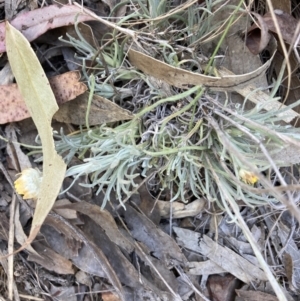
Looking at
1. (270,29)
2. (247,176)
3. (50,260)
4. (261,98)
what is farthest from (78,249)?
(270,29)

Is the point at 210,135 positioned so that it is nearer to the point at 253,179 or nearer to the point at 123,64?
the point at 253,179

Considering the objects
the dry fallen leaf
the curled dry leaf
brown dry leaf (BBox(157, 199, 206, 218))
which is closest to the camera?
the dry fallen leaf

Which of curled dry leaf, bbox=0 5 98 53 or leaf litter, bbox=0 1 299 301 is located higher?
curled dry leaf, bbox=0 5 98 53

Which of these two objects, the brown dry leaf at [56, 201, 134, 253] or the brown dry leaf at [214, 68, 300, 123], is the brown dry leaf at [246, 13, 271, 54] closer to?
the brown dry leaf at [214, 68, 300, 123]

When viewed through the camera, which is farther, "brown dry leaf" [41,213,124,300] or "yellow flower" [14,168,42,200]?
"brown dry leaf" [41,213,124,300]

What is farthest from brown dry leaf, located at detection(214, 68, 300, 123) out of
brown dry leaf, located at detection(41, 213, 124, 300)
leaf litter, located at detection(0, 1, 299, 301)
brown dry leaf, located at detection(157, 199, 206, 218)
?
brown dry leaf, located at detection(41, 213, 124, 300)

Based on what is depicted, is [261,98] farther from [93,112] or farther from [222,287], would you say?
[222,287]
